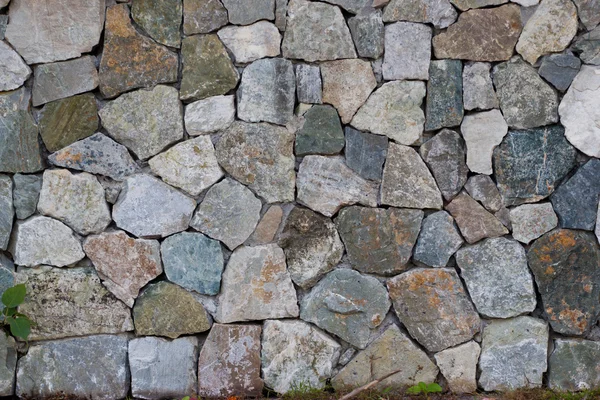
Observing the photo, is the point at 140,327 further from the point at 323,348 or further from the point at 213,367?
the point at 323,348

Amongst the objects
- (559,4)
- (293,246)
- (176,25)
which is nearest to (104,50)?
(176,25)

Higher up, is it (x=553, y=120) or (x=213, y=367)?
(x=553, y=120)

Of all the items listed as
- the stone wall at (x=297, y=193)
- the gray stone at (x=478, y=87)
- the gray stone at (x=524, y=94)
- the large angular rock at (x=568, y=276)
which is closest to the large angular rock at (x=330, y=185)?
the stone wall at (x=297, y=193)

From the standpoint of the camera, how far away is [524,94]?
310 cm

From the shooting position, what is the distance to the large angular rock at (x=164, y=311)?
3182mm

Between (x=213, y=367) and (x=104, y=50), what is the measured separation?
1.57 metres

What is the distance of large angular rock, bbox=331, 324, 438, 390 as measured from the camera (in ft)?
10.5

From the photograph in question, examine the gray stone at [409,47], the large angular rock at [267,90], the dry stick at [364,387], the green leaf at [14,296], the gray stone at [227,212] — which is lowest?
the dry stick at [364,387]

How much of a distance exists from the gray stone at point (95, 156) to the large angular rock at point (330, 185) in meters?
0.84

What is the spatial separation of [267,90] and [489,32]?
41.4 inches

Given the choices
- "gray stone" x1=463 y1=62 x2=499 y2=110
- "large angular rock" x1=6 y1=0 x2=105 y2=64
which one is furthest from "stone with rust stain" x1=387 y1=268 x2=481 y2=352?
"large angular rock" x1=6 y1=0 x2=105 y2=64

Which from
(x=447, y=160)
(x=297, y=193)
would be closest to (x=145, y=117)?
(x=297, y=193)

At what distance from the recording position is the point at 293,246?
10.4 ft

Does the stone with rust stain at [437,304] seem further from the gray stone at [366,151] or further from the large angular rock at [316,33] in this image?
the large angular rock at [316,33]
